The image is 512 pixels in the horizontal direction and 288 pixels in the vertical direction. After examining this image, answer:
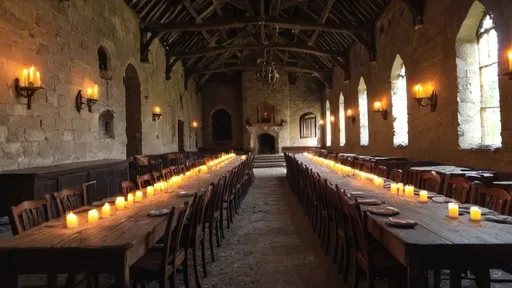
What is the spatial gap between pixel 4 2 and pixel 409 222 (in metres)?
5.67

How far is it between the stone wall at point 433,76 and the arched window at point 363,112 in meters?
1.26

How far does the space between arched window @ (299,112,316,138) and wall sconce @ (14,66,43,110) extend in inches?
682

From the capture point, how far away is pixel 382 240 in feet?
7.72

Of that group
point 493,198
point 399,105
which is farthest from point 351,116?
point 493,198

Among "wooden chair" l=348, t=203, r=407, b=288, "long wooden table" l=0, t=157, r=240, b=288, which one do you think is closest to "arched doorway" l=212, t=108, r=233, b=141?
"wooden chair" l=348, t=203, r=407, b=288

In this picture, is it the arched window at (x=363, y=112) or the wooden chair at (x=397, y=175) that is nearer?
the wooden chair at (x=397, y=175)

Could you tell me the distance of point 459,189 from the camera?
404cm

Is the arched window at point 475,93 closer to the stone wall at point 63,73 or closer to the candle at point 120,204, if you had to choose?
the candle at point 120,204

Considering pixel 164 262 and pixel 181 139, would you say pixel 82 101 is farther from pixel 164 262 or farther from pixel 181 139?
pixel 181 139

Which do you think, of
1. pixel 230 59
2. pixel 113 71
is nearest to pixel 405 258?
pixel 113 71

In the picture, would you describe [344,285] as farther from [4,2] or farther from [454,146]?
[4,2]

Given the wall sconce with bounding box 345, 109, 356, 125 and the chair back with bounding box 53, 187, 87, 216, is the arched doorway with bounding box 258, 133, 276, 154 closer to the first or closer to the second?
the wall sconce with bounding box 345, 109, 356, 125

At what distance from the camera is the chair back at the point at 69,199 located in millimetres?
3115

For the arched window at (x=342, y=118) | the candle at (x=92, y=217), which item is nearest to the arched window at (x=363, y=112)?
the arched window at (x=342, y=118)
